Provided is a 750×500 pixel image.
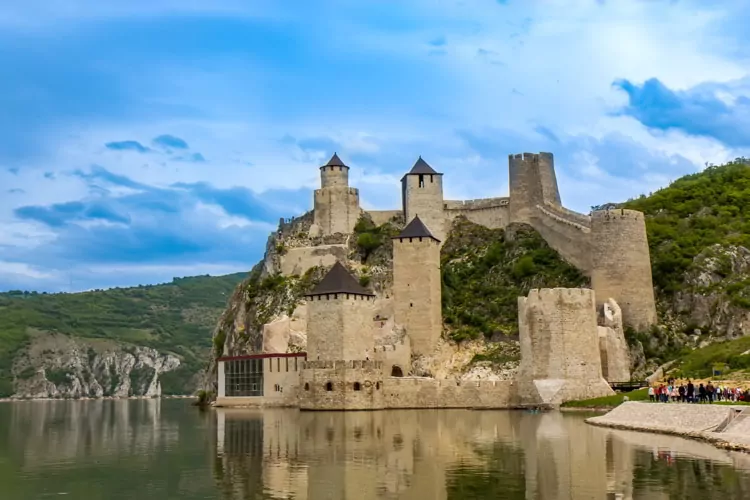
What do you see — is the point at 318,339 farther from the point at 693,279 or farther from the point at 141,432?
the point at 693,279

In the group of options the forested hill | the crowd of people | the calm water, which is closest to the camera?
the calm water

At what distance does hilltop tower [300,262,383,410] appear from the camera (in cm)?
4309

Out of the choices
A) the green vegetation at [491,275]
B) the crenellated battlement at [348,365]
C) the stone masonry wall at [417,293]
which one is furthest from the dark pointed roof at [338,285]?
the green vegetation at [491,275]

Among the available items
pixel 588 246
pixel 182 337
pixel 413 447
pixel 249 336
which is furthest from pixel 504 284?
pixel 182 337

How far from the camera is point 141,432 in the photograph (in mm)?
37031

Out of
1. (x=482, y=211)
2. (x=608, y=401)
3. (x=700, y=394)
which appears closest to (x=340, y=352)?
(x=608, y=401)

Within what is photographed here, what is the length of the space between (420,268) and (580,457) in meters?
28.1

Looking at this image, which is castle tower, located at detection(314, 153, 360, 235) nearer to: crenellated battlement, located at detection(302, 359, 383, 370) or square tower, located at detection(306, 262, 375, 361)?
square tower, located at detection(306, 262, 375, 361)

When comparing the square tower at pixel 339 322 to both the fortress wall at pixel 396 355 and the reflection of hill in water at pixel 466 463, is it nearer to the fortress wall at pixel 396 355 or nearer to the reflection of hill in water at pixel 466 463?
the fortress wall at pixel 396 355

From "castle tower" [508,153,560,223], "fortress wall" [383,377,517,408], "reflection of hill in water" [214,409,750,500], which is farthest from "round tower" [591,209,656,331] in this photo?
"reflection of hill in water" [214,409,750,500]

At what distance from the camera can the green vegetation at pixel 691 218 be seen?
51.2 m

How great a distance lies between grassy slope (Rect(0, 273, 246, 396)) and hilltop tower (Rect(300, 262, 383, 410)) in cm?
9175

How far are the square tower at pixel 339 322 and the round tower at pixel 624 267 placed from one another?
1242cm

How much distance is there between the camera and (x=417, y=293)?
49.7 metres
